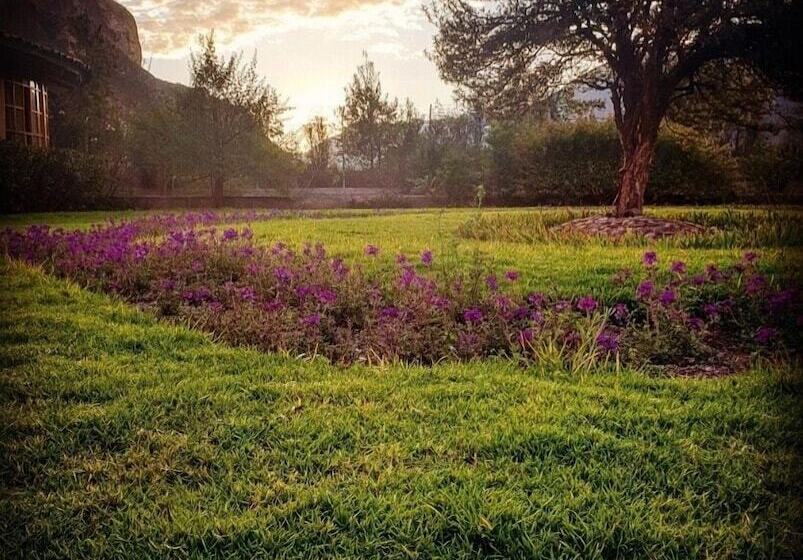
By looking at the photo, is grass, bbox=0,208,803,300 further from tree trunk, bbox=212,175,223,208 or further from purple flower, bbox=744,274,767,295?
tree trunk, bbox=212,175,223,208

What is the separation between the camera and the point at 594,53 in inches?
342

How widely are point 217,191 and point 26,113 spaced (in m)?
1.61

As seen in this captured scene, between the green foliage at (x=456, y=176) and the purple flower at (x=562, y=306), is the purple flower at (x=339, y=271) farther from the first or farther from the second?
the purple flower at (x=562, y=306)

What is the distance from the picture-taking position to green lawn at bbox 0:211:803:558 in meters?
1.68

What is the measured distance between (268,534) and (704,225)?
239 inches

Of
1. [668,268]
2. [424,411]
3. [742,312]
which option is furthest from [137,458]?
[668,268]

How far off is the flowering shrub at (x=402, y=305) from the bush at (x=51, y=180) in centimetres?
77

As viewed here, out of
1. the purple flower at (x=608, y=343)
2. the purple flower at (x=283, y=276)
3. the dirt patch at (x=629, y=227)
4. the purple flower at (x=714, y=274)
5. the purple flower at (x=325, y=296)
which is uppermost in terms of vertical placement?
the dirt patch at (x=629, y=227)

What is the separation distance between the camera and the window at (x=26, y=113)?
7.09 ft

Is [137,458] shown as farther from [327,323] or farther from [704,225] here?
[704,225]

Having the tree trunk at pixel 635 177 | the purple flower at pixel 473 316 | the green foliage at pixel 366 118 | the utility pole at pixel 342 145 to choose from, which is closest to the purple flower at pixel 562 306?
the purple flower at pixel 473 316

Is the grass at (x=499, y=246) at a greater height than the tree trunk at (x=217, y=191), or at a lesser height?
lesser

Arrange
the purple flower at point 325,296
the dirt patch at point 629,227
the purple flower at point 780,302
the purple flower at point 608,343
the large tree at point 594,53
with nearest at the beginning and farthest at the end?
1. the purple flower at point 780,302
2. the purple flower at point 608,343
3. the purple flower at point 325,296
4. the large tree at point 594,53
5. the dirt patch at point 629,227

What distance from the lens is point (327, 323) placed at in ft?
12.9
